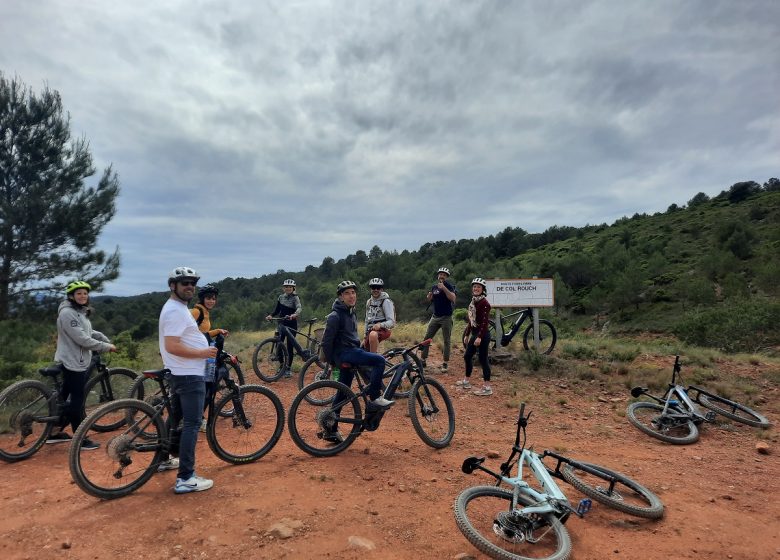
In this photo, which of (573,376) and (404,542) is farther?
(573,376)

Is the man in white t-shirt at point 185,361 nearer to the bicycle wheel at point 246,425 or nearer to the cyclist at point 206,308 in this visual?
the bicycle wheel at point 246,425

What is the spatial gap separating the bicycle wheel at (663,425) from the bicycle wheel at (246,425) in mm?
5206

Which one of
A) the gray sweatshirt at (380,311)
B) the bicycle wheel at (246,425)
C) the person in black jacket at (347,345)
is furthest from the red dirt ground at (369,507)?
the gray sweatshirt at (380,311)

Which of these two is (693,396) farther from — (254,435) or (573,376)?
(254,435)

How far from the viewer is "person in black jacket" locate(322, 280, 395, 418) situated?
4.86 meters

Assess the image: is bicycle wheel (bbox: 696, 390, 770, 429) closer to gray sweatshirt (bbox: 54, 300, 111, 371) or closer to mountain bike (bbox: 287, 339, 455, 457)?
mountain bike (bbox: 287, 339, 455, 457)

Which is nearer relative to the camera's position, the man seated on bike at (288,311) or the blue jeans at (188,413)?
the blue jeans at (188,413)

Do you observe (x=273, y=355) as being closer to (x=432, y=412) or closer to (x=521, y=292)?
(x=432, y=412)

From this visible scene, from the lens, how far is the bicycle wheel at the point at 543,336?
10.4 metres

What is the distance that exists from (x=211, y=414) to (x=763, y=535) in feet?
16.9

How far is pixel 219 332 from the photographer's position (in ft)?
18.6

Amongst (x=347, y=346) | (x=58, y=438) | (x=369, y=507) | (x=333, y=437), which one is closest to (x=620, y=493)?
(x=369, y=507)

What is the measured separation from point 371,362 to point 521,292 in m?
6.25

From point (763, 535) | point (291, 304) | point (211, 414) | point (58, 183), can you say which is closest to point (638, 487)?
point (763, 535)
